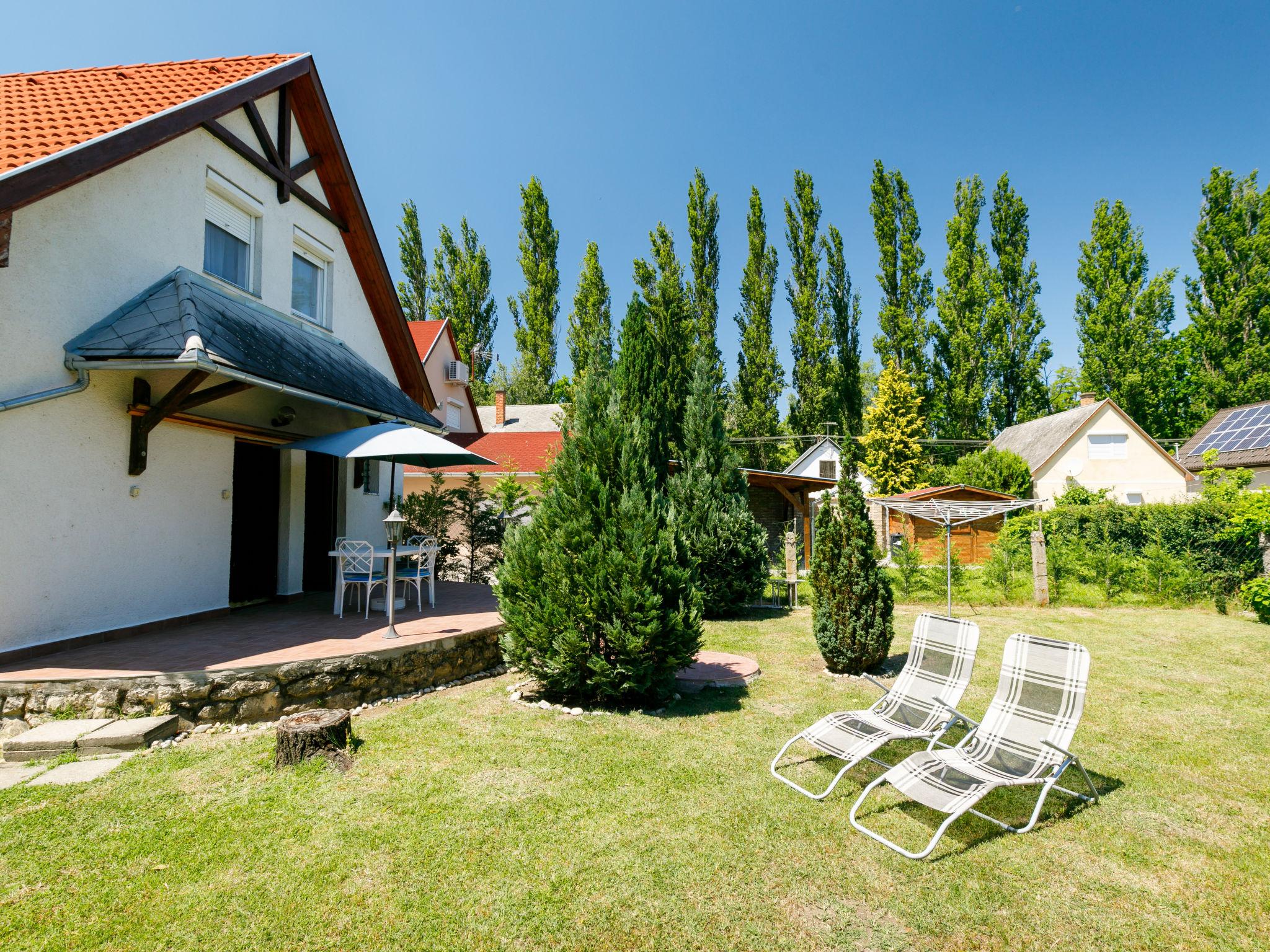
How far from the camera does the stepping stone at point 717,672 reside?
23.7ft

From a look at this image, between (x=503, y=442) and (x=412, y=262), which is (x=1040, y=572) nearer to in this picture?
(x=503, y=442)

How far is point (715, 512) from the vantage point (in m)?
12.2

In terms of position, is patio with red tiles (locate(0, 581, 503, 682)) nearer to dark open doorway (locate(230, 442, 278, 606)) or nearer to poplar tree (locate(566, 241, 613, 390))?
dark open doorway (locate(230, 442, 278, 606))

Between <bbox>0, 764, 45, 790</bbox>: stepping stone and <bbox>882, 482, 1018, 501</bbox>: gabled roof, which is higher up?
<bbox>882, 482, 1018, 501</bbox>: gabled roof

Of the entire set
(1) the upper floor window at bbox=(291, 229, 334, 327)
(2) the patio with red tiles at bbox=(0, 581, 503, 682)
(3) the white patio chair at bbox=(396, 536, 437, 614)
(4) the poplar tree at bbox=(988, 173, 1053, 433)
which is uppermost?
(4) the poplar tree at bbox=(988, 173, 1053, 433)

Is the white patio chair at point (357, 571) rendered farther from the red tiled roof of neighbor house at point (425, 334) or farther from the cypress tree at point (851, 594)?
the red tiled roof of neighbor house at point (425, 334)

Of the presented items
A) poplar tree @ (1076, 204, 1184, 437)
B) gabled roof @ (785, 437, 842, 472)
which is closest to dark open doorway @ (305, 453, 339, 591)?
gabled roof @ (785, 437, 842, 472)

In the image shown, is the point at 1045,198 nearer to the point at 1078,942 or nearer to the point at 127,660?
the point at 1078,942

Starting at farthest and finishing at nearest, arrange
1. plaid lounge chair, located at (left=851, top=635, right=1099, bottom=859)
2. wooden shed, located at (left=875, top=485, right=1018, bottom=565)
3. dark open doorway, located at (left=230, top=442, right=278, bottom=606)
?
wooden shed, located at (left=875, top=485, right=1018, bottom=565), dark open doorway, located at (left=230, top=442, right=278, bottom=606), plaid lounge chair, located at (left=851, top=635, right=1099, bottom=859)

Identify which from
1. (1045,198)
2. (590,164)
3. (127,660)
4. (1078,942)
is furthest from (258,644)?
(1045,198)

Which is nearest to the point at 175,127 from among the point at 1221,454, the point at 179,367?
the point at 179,367

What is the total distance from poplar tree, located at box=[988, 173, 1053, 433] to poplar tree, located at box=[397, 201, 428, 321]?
109 ft

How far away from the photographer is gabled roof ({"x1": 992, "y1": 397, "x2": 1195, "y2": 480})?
28.0 meters

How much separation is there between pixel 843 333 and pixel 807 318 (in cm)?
217
